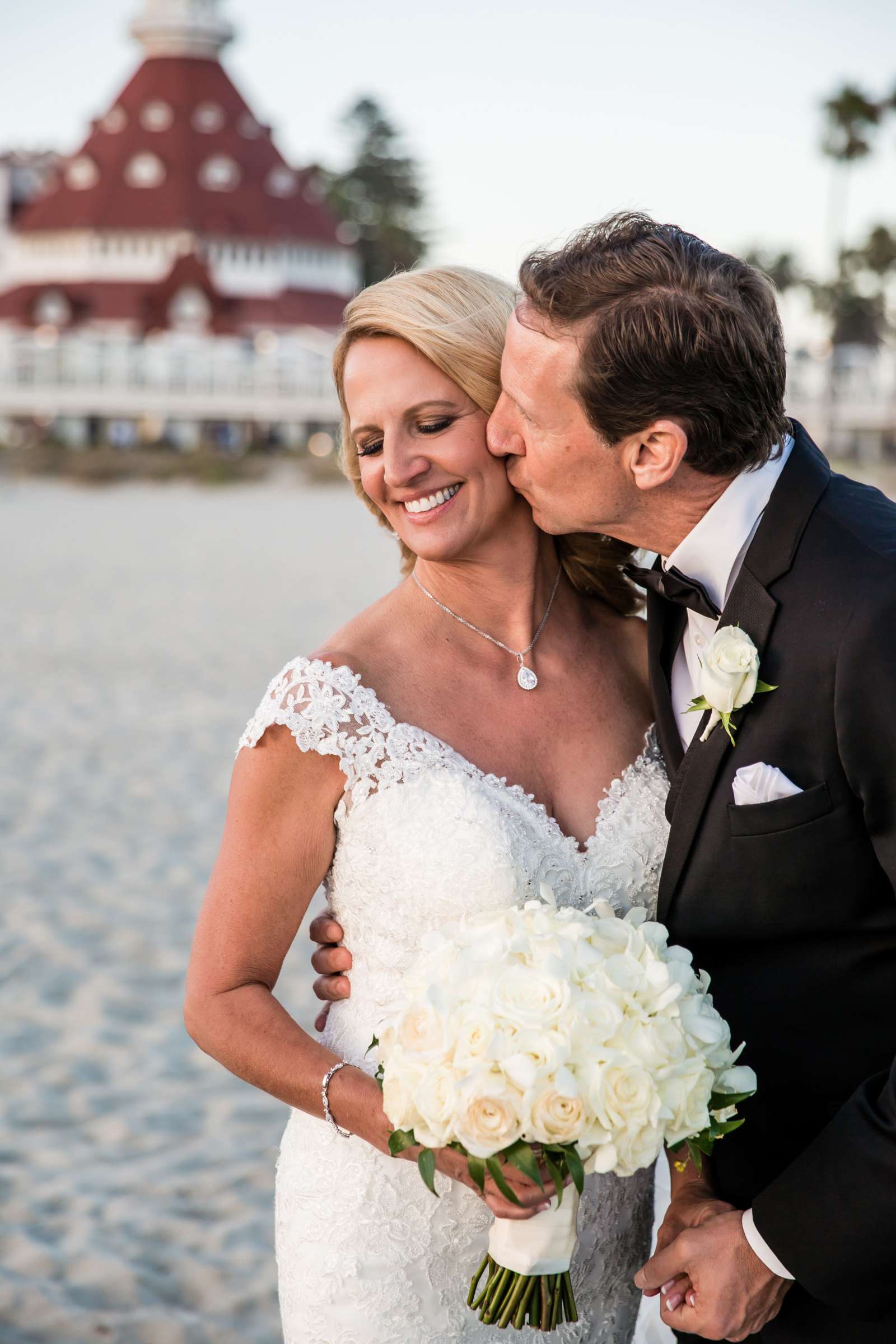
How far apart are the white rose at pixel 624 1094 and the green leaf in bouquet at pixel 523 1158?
0.13 metres

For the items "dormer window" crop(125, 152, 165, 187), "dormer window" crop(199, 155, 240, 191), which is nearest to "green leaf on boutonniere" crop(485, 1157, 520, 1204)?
"dormer window" crop(199, 155, 240, 191)

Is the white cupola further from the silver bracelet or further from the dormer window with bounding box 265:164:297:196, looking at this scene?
the silver bracelet

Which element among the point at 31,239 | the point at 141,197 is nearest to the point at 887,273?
the point at 141,197

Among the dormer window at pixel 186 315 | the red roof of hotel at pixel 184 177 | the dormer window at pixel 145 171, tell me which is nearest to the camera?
the dormer window at pixel 186 315

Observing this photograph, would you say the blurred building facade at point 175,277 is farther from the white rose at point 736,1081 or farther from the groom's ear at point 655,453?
the white rose at point 736,1081

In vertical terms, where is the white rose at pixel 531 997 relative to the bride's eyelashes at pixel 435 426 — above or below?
below

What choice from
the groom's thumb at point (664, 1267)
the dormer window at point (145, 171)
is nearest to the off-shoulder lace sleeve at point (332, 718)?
the groom's thumb at point (664, 1267)

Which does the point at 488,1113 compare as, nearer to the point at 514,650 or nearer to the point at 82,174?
the point at 514,650

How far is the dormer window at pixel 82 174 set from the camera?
2319 inches

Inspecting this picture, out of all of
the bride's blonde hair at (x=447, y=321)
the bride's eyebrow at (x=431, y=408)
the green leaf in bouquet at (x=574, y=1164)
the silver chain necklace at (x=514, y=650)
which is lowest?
the green leaf in bouquet at (x=574, y=1164)

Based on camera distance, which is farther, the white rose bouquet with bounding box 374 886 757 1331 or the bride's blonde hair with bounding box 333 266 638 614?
the bride's blonde hair with bounding box 333 266 638 614

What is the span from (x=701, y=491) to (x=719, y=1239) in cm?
146

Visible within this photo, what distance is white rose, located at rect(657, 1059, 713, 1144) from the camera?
2314 mm

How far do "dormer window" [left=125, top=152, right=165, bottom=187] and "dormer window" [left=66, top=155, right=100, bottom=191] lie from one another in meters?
1.51
